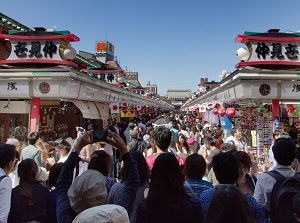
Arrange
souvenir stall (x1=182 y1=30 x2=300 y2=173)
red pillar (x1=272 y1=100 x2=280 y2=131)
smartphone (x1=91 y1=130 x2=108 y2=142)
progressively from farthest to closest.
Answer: red pillar (x1=272 y1=100 x2=280 y2=131)
souvenir stall (x1=182 y1=30 x2=300 y2=173)
smartphone (x1=91 y1=130 x2=108 y2=142)

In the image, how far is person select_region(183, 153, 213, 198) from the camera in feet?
10.9

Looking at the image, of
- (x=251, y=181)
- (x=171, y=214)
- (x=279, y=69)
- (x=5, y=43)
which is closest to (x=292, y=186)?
(x=251, y=181)

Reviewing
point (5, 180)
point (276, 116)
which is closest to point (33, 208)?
point (5, 180)

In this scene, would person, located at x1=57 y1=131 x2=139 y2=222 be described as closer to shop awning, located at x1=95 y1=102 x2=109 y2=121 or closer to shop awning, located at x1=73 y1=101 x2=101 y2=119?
shop awning, located at x1=73 y1=101 x2=101 y2=119

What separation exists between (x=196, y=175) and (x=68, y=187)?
1.65 m

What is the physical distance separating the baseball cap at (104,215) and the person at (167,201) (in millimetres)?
813

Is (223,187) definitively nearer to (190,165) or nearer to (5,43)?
(190,165)

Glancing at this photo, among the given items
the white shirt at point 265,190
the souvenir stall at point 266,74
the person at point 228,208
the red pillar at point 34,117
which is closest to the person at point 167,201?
the person at point 228,208

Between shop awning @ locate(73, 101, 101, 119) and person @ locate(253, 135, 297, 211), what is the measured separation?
870 centimetres

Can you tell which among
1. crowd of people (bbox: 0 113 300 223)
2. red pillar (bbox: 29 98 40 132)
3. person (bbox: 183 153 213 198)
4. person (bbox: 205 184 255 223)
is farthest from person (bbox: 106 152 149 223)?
red pillar (bbox: 29 98 40 132)

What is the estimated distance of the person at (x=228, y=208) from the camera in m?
2.11

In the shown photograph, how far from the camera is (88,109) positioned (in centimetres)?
1194

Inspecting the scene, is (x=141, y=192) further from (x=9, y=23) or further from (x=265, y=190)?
(x=9, y=23)

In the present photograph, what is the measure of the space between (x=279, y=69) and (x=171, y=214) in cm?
861
